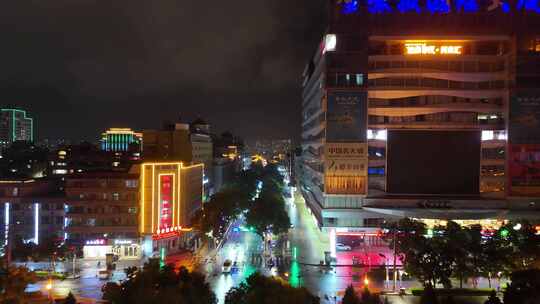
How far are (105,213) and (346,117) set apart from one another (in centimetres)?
3255

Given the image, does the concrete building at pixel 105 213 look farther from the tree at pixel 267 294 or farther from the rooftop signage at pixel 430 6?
the rooftop signage at pixel 430 6

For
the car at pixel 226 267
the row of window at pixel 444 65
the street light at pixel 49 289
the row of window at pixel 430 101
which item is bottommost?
the street light at pixel 49 289

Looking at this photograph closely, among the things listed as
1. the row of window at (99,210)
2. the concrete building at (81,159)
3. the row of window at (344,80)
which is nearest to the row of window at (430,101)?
the row of window at (344,80)

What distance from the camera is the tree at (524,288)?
33022mm

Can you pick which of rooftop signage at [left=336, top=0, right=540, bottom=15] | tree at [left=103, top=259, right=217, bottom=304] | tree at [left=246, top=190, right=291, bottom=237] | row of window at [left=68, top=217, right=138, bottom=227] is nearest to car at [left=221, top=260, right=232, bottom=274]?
tree at [left=246, top=190, right=291, bottom=237]

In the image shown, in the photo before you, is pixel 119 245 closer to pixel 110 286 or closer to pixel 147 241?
pixel 147 241

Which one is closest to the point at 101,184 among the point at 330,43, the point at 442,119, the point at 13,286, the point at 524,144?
the point at 13,286

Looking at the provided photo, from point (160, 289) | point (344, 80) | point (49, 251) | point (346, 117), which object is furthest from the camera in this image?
point (346, 117)

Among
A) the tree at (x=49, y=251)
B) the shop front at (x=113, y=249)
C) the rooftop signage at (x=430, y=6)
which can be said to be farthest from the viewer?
the rooftop signage at (x=430, y=6)

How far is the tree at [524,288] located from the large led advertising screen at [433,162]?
1111 inches

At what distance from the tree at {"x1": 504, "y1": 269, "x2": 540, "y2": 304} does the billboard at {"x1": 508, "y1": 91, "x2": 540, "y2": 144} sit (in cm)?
3127

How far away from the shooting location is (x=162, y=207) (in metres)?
62.8

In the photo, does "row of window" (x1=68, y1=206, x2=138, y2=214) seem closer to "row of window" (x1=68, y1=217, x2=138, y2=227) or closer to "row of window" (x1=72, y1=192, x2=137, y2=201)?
"row of window" (x1=68, y1=217, x2=138, y2=227)

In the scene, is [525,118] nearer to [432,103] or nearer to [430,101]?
[432,103]
